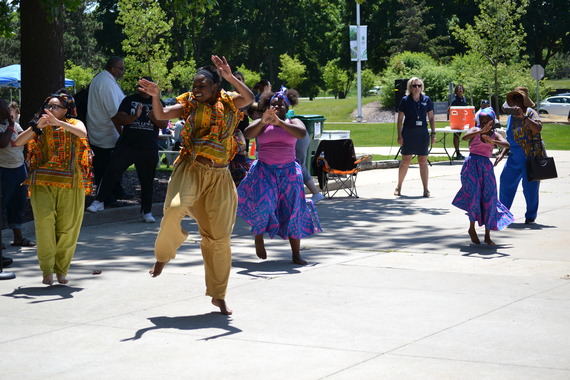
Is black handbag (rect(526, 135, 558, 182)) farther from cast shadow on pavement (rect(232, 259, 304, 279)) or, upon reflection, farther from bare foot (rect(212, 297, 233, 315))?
bare foot (rect(212, 297, 233, 315))

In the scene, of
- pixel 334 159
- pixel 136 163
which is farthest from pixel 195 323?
pixel 334 159

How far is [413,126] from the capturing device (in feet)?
52.1

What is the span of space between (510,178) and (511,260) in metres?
3.18

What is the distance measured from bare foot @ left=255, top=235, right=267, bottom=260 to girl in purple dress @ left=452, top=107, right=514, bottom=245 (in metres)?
2.28

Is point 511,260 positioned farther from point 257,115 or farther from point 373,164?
point 373,164

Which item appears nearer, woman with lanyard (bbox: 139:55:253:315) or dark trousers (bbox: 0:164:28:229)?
woman with lanyard (bbox: 139:55:253:315)

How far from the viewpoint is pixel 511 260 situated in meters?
9.48

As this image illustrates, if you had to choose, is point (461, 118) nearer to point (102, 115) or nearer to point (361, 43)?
point (102, 115)

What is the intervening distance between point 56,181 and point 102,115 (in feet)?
17.6

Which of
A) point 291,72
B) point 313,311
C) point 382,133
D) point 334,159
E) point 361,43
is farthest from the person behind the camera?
point 291,72

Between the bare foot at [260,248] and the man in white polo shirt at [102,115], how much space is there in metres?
4.45

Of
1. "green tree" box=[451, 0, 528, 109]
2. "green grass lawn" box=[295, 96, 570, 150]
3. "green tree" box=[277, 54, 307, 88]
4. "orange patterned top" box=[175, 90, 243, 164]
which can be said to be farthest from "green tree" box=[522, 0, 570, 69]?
"orange patterned top" box=[175, 90, 243, 164]

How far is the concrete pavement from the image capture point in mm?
5578

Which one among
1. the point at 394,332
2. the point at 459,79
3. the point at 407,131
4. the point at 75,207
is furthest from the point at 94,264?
the point at 459,79
